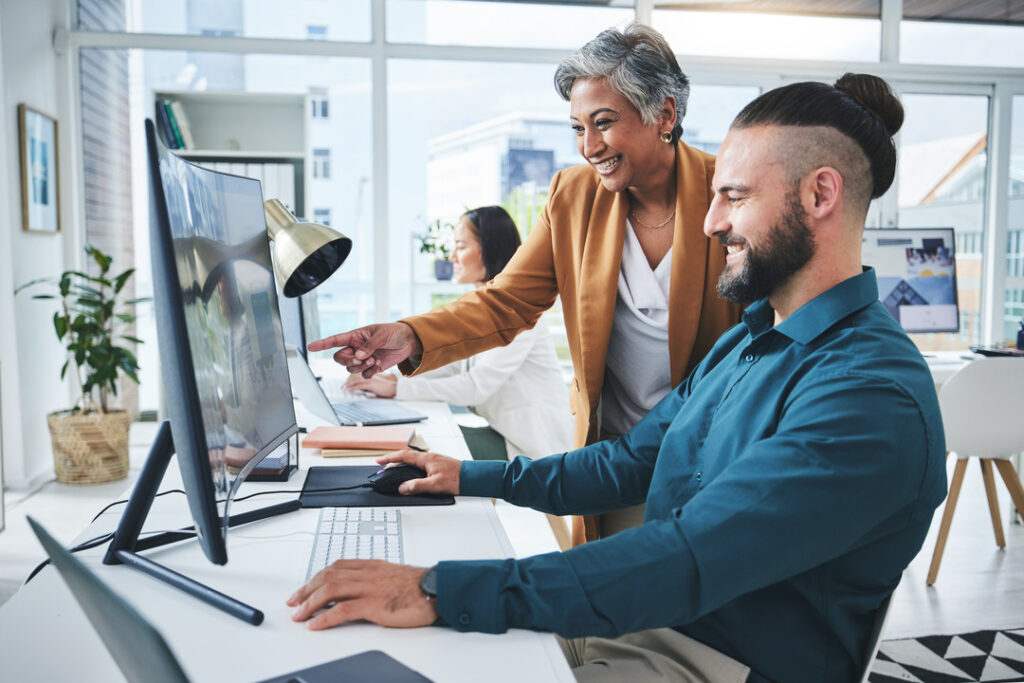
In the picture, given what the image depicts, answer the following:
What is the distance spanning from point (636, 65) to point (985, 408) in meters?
2.16

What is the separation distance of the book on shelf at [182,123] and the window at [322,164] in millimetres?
692

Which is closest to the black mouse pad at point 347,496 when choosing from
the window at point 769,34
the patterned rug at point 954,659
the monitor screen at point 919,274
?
the patterned rug at point 954,659

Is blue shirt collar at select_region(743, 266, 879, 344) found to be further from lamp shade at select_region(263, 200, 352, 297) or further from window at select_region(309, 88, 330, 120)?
window at select_region(309, 88, 330, 120)

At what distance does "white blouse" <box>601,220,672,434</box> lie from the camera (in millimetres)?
1670

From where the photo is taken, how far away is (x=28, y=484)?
155 inches

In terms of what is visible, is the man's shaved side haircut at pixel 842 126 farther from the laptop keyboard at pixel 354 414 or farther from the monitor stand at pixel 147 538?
the laptop keyboard at pixel 354 414

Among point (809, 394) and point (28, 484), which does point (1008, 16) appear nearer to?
point (809, 394)

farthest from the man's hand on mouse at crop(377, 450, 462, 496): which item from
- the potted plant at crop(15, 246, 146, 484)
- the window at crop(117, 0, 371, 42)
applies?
the window at crop(117, 0, 371, 42)

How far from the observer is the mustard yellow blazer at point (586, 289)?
162cm

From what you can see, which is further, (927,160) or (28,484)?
(927,160)

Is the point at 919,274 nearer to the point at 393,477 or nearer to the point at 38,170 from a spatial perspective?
the point at 393,477

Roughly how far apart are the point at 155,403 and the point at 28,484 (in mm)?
1147

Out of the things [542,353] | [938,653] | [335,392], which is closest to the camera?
[938,653]

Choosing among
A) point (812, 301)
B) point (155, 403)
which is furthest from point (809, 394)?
point (155, 403)
